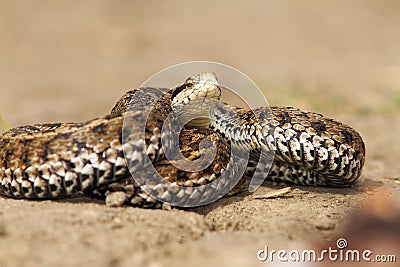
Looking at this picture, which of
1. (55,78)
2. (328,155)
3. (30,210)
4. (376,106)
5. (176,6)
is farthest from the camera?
(176,6)

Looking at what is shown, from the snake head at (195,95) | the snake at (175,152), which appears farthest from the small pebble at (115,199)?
the snake head at (195,95)

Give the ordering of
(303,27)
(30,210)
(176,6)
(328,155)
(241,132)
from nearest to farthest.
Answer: (30,210), (328,155), (241,132), (303,27), (176,6)

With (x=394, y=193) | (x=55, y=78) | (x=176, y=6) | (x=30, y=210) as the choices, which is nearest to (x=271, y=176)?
(x=394, y=193)

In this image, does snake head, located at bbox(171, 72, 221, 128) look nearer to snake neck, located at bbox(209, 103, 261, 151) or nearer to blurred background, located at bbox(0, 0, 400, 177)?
snake neck, located at bbox(209, 103, 261, 151)

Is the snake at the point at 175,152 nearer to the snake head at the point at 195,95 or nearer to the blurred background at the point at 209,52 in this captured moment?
the snake head at the point at 195,95

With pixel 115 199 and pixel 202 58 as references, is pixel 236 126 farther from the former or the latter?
pixel 202 58

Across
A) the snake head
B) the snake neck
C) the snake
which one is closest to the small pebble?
the snake

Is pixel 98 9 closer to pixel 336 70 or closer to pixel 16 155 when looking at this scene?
pixel 336 70
